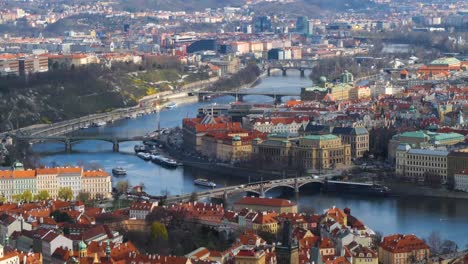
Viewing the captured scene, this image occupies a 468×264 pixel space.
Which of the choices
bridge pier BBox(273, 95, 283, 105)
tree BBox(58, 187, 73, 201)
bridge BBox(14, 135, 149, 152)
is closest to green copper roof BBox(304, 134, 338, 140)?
bridge BBox(14, 135, 149, 152)

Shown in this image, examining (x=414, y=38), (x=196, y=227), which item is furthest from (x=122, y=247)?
(x=414, y=38)

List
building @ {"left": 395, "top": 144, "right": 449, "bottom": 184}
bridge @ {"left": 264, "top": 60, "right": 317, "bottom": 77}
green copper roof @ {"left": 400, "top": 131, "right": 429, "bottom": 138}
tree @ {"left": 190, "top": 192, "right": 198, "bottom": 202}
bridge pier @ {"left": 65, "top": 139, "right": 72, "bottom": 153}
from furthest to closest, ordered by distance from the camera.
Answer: bridge @ {"left": 264, "top": 60, "right": 317, "bottom": 77}, bridge pier @ {"left": 65, "top": 139, "right": 72, "bottom": 153}, green copper roof @ {"left": 400, "top": 131, "right": 429, "bottom": 138}, building @ {"left": 395, "top": 144, "right": 449, "bottom": 184}, tree @ {"left": 190, "top": 192, "right": 198, "bottom": 202}

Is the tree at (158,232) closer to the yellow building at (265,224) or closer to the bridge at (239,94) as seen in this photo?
the yellow building at (265,224)

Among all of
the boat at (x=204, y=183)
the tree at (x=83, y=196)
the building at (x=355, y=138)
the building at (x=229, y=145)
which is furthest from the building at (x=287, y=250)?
the building at (x=355, y=138)

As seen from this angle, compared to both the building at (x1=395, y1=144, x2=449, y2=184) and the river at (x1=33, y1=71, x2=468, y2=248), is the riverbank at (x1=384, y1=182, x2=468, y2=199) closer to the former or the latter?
the river at (x1=33, y1=71, x2=468, y2=248)

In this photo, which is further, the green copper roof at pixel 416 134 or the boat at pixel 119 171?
the green copper roof at pixel 416 134
